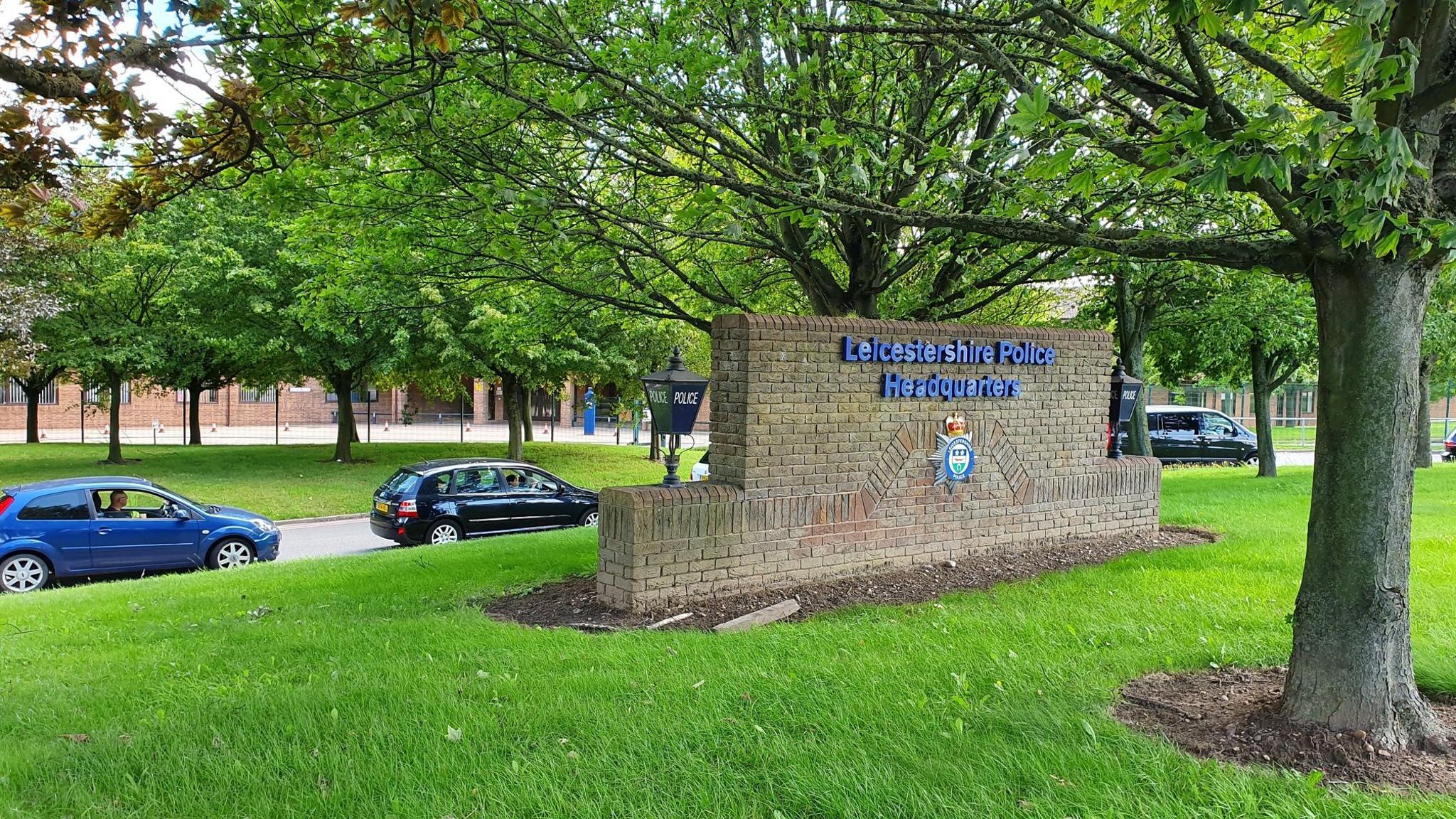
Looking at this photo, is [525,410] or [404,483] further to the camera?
[525,410]

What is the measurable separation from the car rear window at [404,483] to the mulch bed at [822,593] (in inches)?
237

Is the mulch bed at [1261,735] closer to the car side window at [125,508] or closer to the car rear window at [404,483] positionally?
the car rear window at [404,483]

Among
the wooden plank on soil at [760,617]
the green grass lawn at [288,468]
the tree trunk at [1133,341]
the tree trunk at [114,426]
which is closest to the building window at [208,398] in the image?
the green grass lawn at [288,468]

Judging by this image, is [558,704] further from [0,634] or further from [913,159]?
[913,159]

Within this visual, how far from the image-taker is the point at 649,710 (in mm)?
4762

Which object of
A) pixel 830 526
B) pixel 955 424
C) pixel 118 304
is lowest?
pixel 830 526

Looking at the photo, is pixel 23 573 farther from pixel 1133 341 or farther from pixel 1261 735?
pixel 1133 341

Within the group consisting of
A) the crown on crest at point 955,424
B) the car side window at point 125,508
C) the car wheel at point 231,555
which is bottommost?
the car wheel at point 231,555

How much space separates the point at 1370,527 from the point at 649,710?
3.67 metres

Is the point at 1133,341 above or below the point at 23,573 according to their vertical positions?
above

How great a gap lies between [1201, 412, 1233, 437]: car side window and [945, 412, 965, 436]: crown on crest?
22083mm

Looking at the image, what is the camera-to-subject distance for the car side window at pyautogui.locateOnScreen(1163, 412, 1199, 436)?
27.8m

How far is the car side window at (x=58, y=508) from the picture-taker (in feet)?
37.2

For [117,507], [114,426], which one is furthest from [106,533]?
[114,426]
